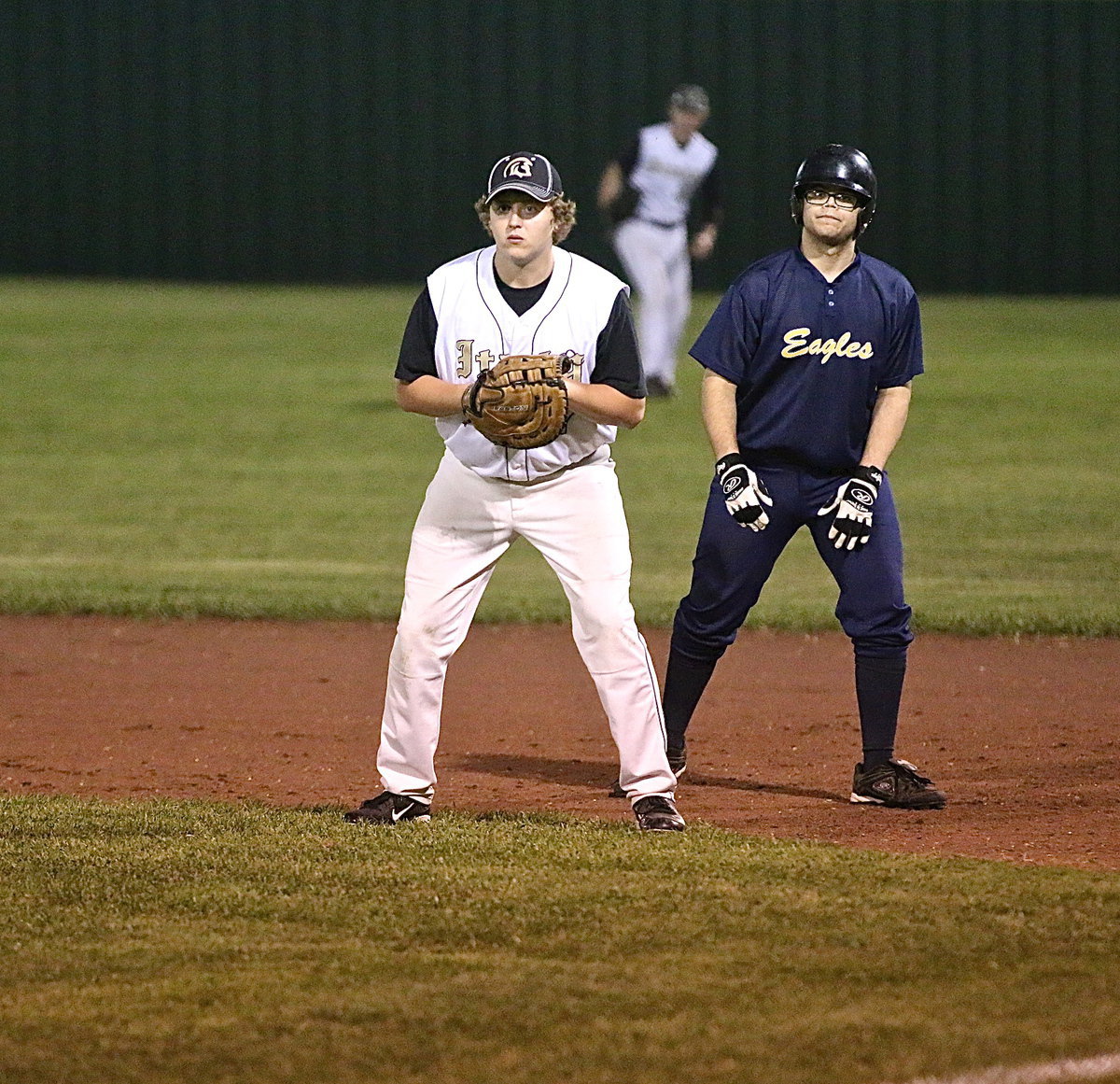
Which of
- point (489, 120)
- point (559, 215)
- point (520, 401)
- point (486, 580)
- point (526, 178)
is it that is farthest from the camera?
point (489, 120)

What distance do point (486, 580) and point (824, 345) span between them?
45.6 inches

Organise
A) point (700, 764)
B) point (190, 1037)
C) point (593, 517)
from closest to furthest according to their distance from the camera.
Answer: point (190, 1037), point (593, 517), point (700, 764)

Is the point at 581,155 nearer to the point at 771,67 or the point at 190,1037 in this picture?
the point at 771,67

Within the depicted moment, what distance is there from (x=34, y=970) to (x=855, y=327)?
9.13 feet

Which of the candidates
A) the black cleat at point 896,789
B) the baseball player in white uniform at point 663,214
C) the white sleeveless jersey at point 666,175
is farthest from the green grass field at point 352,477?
the black cleat at point 896,789

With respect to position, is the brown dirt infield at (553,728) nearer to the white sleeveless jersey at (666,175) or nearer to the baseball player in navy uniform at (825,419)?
the baseball player in navy uniform at (825,419)

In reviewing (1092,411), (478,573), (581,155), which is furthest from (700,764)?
(581,155)

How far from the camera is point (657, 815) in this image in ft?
17.0

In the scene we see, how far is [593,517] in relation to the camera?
16.7 ft

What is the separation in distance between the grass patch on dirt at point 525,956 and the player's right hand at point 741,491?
0.85m

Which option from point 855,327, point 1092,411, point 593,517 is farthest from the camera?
point 1092,411

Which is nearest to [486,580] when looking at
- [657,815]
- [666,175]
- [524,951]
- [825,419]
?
[657,815]

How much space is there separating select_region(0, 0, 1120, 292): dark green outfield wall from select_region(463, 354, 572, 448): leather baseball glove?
1996cm

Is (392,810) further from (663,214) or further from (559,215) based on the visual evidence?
(663,214)
